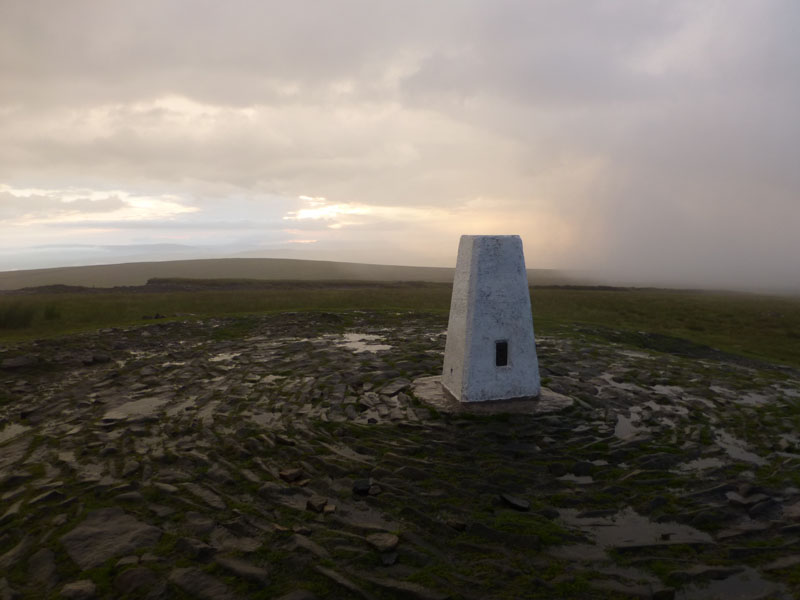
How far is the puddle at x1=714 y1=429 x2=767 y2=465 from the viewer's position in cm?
946

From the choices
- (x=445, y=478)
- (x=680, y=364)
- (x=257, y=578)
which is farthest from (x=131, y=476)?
(x=680, y=364)

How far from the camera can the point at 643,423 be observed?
11344 mm

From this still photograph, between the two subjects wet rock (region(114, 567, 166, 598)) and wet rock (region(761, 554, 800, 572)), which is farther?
wet rock (region(761, 554, 800, 572))

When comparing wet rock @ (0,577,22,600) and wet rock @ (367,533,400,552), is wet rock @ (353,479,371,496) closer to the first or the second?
wet rock @ (367,533,400,552)

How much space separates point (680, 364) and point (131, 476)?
19.1 m

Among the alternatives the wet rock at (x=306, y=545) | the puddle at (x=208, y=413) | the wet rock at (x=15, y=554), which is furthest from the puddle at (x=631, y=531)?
the puddle at (x=208, y=413)

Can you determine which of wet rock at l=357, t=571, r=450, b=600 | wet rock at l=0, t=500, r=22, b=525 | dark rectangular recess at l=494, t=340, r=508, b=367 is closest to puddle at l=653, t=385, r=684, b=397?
dark rectangular recess at l=494, t=340, r=508, b=367

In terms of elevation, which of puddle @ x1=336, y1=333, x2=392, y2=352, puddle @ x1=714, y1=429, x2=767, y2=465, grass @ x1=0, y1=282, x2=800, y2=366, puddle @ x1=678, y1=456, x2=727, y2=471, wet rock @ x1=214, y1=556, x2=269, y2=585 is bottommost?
wet rock @ x1=214, y1=556, x2=269, y2=585

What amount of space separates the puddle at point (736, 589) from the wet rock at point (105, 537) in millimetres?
7488

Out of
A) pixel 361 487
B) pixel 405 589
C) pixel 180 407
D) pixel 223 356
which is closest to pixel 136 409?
pixel 180 407

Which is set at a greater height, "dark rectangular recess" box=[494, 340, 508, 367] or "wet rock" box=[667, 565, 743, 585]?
"dark rectangular recess" box=[494, 340, 508, 367]

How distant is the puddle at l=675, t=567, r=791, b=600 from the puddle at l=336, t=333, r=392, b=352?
14.6 meters

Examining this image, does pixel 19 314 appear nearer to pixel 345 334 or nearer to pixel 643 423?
pixel 345 334

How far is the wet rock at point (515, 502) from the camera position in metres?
7.41
